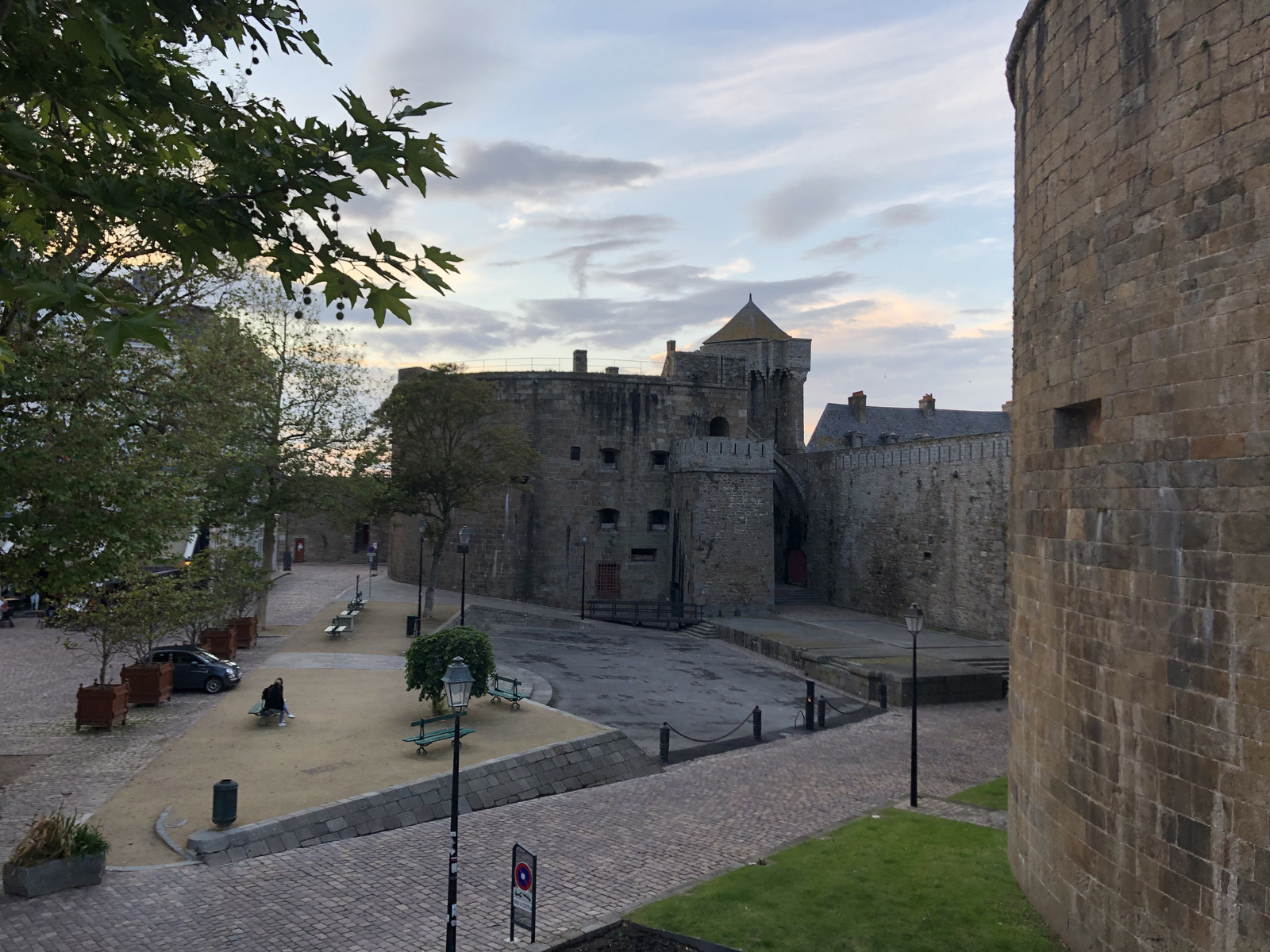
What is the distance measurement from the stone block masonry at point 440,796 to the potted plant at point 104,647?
617 cm

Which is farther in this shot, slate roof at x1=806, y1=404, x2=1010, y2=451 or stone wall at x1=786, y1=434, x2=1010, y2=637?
slate roof at x1=806, y1=404, x2=1010, y2=451

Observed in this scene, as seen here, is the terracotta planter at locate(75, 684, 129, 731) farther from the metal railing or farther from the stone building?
the stone building

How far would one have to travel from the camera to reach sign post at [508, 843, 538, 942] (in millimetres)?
7797

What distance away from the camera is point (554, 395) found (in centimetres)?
3753

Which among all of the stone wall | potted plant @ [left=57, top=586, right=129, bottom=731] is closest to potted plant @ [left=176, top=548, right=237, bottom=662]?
potted plant @ [left=57, top=586, right=129, bottom=731]

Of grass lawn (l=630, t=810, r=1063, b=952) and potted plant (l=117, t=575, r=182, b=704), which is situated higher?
potted plant (l=117, t=575, r=182, b=704)

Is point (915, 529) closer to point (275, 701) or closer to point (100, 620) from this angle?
point (275, 701)

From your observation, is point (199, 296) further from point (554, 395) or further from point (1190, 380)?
point (554, 395)

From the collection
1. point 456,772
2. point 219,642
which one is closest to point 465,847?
point 456,772

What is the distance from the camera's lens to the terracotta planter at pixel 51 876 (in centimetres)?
859

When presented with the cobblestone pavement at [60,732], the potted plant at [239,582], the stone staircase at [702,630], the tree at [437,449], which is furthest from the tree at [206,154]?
the stone staircase at [702,630]

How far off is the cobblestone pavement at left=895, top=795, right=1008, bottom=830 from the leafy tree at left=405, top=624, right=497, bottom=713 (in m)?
7.50

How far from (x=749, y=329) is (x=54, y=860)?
38835 millimetres

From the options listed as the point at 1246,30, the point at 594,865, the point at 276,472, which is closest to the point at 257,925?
the point at 594,865
